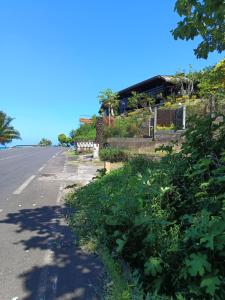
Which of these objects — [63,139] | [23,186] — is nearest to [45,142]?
[63,139]

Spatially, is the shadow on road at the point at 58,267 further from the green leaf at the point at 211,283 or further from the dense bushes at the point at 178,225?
the green leaf at the point at 211,283

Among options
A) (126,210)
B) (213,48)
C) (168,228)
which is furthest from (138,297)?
(213,48)

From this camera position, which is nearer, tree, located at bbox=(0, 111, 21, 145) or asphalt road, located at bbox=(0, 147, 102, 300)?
asphalt road, located at bbox=(0, 147, 102, 300)

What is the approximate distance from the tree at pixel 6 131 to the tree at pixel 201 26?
225 feet

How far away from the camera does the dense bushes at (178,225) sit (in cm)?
391

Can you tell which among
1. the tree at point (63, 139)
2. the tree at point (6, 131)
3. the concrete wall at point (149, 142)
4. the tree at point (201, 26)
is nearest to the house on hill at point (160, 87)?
the concrete wall at point (149, 142)

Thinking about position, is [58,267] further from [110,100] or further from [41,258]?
[110,100]

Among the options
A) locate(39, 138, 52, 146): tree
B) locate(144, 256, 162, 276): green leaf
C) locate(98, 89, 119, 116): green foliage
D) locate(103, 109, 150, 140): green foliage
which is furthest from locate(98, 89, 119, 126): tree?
locate(39, 138, 52, 146): tree

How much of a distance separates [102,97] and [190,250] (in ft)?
143

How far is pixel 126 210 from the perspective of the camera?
5590mm

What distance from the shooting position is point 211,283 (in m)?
3.76

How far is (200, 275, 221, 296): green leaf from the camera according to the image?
372 centimetres

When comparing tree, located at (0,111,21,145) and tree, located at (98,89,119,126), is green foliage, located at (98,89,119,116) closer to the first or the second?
tree, located at (98,89,119,126)

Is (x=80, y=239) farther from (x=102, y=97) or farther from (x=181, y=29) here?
(x=102, y=97)
